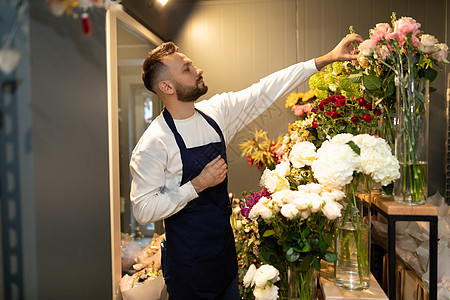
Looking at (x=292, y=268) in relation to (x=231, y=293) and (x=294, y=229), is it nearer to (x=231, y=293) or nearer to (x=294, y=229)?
(x=294, y=229)

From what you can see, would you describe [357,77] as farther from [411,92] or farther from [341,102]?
[411,92]

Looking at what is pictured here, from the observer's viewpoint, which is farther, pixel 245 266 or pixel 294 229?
pixel 245 266

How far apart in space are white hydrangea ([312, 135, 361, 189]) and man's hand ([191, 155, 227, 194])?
0.48 m

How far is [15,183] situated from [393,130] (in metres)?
1.32

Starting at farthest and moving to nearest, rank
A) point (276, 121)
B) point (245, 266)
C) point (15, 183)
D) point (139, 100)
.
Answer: point (276, 121), point (139, 100), point (245, 266), point (15, 183)

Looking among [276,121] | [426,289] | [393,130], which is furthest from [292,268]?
[276,121]

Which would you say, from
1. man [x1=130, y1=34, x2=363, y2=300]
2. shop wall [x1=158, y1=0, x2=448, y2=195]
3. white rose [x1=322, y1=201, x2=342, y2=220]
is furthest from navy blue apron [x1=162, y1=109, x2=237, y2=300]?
shop wall [x1=158, y1=0, x2=448, y2=195]

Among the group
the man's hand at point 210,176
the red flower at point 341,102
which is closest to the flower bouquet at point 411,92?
the red flower at point 341,102

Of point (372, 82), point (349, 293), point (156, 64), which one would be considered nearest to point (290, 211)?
point (349, 293)

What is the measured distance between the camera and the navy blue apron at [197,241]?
5.46ft

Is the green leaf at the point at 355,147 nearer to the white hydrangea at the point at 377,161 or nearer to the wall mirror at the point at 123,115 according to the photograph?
the white hydrangea at the point at 377,161

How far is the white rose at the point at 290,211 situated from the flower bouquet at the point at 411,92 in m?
0.45

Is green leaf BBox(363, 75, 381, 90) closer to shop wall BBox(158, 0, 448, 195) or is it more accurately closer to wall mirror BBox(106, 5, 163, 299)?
wall mirror BBox(106, 5, 163, 299)

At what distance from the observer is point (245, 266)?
2.01 m
